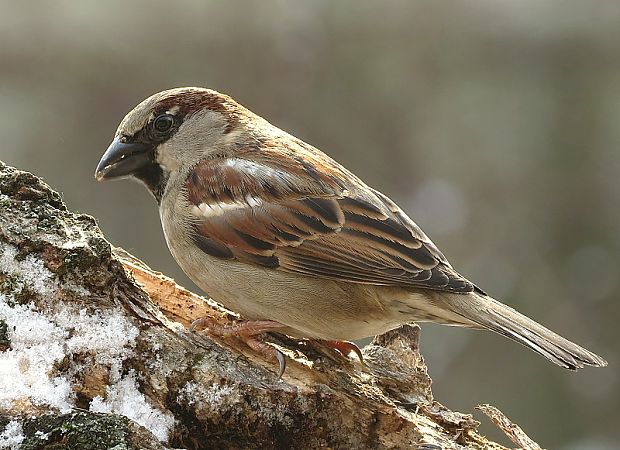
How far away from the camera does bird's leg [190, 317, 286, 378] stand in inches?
108

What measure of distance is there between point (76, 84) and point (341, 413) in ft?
15.3

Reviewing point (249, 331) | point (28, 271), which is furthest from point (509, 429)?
point (28, 271)

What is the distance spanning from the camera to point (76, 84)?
6578 mm

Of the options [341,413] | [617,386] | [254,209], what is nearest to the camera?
[341,413]

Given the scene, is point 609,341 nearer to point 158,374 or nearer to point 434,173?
point 434,173

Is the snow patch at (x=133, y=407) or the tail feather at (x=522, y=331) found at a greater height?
the tail feather at (x=522, y=331)

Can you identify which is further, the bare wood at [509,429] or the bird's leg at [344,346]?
the bird's leg at [344,346]

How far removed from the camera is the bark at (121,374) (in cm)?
220

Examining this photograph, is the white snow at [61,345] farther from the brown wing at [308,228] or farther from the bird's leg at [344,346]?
the bird's leg at [344,346]

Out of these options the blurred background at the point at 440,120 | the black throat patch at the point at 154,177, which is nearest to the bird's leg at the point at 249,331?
the black throat patch at the point at 154,177

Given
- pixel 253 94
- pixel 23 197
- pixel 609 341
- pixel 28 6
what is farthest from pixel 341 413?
Result: pixel 28 6

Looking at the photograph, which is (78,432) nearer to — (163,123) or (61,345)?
(61,345)

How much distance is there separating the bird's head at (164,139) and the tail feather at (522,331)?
42.3 inches

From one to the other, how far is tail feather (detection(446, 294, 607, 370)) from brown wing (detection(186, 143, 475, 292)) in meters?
0.06
